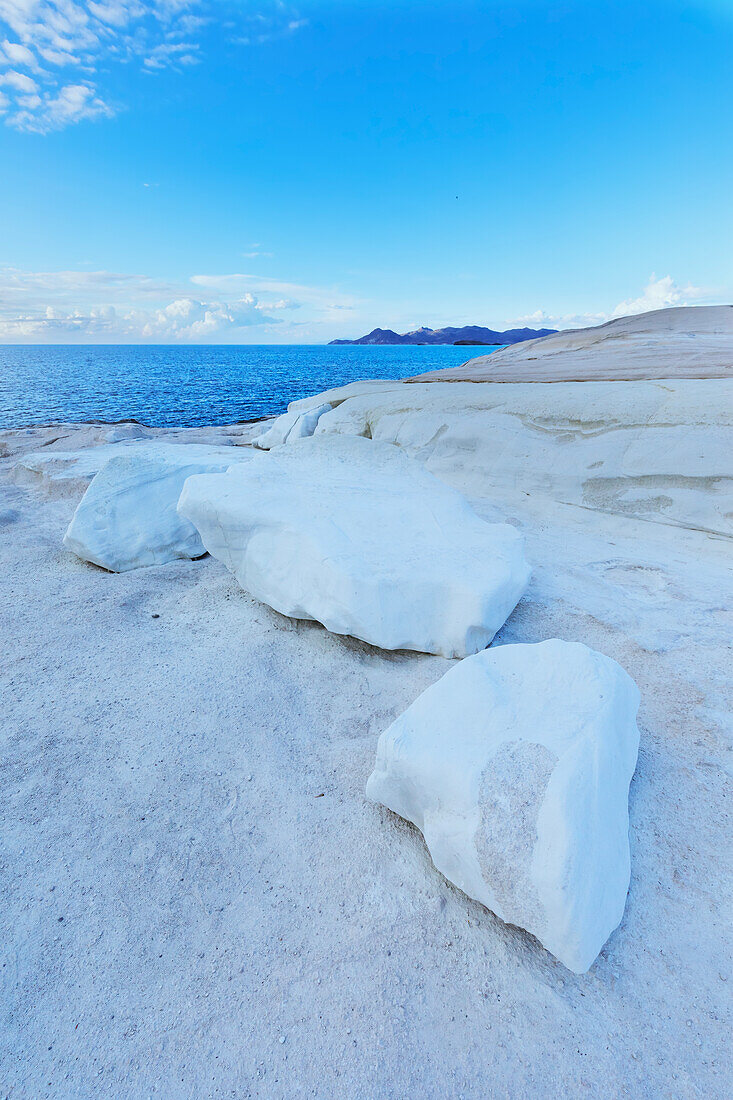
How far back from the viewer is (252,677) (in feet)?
7.69

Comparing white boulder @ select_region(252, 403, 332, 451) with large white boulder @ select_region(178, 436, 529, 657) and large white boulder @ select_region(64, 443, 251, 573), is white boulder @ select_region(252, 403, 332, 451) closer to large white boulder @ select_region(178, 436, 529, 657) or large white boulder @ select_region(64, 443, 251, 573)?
large white boulder @ select_region(64, 443, 251, 573)

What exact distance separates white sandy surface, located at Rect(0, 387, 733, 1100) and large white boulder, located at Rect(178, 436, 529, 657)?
0.21 m

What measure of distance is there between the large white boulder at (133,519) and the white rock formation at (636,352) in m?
4.39

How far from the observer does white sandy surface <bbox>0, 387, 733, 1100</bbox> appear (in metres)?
1.12

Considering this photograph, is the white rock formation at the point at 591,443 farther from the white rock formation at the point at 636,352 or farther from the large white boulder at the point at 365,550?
the large white boulder at the point at 365,550

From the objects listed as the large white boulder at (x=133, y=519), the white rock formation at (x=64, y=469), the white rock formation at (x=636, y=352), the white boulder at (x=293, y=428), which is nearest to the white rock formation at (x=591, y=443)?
the white rock formation at (x=636, y=352)

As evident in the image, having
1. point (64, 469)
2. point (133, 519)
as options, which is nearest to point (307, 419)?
point (64, 469)

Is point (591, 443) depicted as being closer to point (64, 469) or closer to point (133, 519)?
point (133, 519)

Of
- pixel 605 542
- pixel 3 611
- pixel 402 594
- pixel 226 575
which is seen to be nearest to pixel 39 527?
pixel 3 611

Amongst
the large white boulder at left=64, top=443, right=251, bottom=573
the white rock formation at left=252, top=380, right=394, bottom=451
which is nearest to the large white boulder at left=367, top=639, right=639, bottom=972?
the large white boulder at left=64, top=443, right=251, bottom=573

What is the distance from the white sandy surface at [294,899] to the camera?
1.12 m

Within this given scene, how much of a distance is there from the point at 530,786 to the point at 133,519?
3.23 meters

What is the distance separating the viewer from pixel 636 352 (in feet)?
21.1

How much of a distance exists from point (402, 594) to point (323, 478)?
49.0 inches
